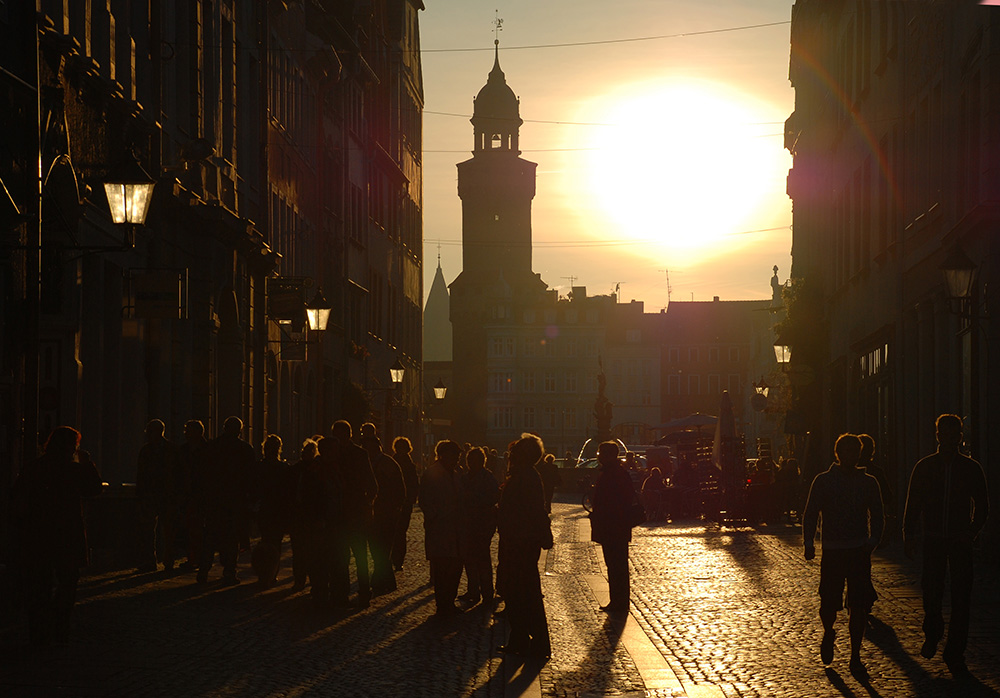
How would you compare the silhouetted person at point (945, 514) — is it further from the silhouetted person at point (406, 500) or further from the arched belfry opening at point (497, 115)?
the arched belfry opening at point (497, 115)

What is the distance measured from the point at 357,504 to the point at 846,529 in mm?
5814

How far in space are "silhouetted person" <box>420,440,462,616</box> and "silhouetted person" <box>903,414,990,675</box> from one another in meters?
4.91

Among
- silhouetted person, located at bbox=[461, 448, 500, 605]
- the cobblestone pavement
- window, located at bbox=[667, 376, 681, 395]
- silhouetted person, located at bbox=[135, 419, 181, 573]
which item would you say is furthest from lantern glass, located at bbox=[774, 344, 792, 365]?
window, located at bbox=[667, 376, 681, 395]

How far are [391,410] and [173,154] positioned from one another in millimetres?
30375

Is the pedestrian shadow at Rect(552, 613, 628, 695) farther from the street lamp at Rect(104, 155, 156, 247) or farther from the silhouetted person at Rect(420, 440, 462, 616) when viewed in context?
the street lamp at Rect(104, 155, 156, 247)

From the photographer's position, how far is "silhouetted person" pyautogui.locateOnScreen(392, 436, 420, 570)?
19656 millimetres

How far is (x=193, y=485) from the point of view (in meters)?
19.6

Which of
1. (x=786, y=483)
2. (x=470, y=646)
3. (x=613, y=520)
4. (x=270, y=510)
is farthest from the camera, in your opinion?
(x=786, y=483)

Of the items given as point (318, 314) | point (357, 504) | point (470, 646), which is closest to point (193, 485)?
point (357, 504)

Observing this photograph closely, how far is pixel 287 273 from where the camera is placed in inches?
1599

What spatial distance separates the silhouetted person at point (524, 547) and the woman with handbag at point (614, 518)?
111 inches

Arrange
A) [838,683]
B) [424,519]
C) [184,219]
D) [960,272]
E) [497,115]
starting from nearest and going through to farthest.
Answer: [838,683], [424,519], [960,272], [184,219], [497,115]

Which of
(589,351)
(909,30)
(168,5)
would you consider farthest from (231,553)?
(589,351)

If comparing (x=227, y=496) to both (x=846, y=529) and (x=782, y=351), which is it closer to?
(x=846, y=529)
